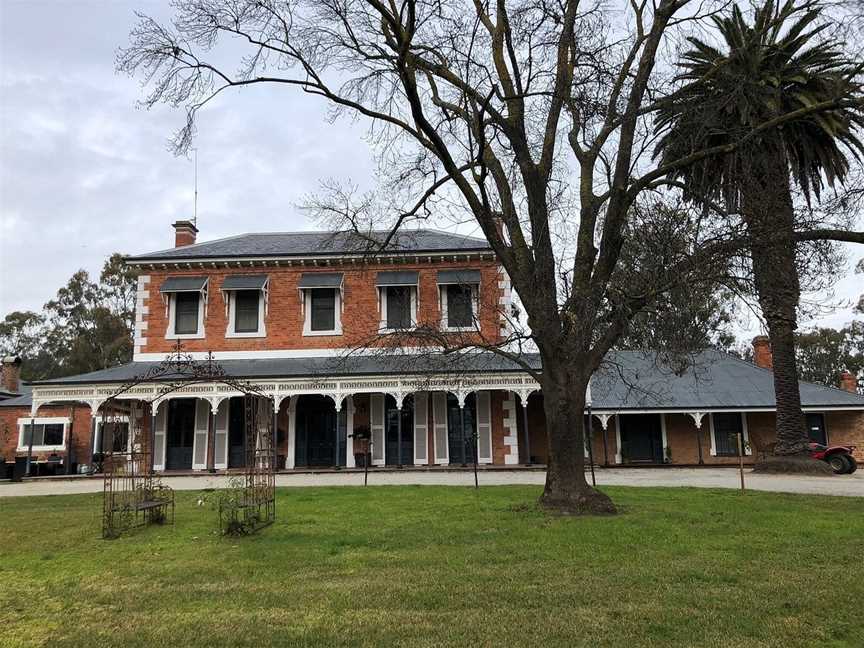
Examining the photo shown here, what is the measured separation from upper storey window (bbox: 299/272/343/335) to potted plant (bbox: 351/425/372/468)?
3.75 m

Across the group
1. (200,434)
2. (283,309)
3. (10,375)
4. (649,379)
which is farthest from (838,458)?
(10,375)

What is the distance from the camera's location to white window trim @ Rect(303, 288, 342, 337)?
2575 centimetres

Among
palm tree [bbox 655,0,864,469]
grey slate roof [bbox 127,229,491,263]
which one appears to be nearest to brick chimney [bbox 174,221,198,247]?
grey slate roof [bbox 127,229,491,263]

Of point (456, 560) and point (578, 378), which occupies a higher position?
point (578, 378)

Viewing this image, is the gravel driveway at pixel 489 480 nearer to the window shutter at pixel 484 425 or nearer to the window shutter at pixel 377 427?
the window shutter at pixel 377 427

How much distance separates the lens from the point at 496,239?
12.4 meters

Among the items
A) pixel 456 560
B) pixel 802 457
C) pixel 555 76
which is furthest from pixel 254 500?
pixel 802 457

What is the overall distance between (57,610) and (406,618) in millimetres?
3389

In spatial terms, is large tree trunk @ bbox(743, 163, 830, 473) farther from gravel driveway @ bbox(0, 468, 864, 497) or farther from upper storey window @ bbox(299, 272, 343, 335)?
upper storey window @ bbox(299, 272, 343, 335)

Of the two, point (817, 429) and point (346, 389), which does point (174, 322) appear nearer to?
point (346, 389)

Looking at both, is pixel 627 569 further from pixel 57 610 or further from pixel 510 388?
pixel 510 388

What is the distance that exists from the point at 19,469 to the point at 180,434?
18.1 ft

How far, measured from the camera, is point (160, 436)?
2519 cm

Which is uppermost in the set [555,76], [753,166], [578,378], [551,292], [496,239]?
[555,76]
